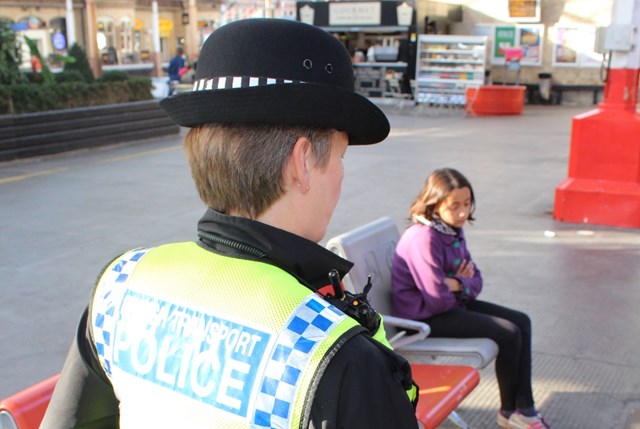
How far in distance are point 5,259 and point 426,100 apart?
16.2 m

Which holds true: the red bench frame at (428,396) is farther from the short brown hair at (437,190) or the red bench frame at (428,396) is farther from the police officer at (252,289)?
the police officer at (252,289)

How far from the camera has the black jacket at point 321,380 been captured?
1.10 metres

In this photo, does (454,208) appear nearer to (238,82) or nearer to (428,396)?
(428,396)

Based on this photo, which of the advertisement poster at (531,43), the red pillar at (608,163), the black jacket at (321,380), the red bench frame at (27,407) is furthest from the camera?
the advertisement poster at (531,43)

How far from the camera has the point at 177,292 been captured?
1273 mm

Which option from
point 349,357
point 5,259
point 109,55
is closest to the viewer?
point 349,357

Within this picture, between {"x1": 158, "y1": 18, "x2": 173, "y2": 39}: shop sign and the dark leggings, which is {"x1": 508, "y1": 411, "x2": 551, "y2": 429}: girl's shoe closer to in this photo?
the dark leggings

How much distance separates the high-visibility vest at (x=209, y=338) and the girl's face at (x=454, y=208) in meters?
2.46

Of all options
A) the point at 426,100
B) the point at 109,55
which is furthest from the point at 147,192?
the point at 109,55

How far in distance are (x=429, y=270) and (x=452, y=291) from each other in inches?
7.3

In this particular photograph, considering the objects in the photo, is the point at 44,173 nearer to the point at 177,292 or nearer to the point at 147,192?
the point at 147,192

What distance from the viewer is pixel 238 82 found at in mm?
1312

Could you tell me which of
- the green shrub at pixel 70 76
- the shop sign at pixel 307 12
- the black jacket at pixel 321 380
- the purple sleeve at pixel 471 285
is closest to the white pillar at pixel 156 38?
the shop sign at pixel 307 12

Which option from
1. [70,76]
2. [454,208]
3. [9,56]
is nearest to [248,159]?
[454,208]
